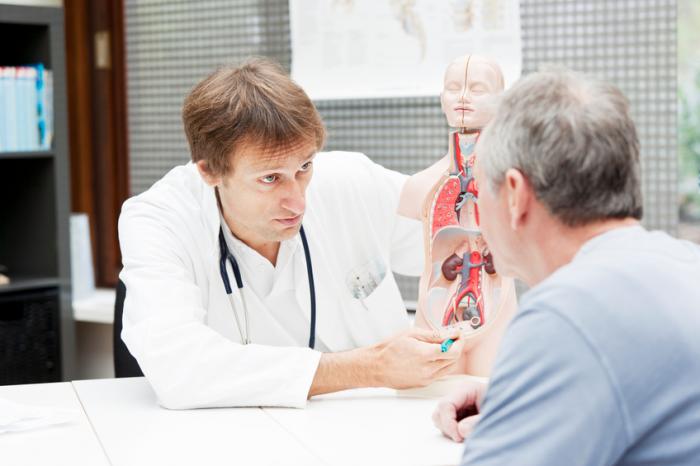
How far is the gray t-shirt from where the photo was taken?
1075 millimetres

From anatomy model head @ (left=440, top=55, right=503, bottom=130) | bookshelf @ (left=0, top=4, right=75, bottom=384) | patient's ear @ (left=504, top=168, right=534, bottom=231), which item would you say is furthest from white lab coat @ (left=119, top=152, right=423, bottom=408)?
bookshelf @ (left=0, top=4, right=75, bottom=384)

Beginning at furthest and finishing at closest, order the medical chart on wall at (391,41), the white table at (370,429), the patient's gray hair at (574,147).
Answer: the medical chart on wall at (391,41)
the white table at (370,429)
the patient's gray hair at (574,147)

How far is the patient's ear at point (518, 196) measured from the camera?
1.24 meters

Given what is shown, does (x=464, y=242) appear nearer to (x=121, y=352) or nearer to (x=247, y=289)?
(x=247, y=289)

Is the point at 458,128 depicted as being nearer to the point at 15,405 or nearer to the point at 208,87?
the point at 208,87

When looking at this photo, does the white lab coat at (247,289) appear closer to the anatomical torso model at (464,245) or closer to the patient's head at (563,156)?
the anatomical torso model at (464,245)

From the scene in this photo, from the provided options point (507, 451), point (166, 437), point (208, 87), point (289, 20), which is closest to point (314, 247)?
point (208, 87)

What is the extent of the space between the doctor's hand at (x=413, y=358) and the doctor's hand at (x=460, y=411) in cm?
17

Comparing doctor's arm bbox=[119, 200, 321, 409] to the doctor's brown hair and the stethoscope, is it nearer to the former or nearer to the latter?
the stethoscope

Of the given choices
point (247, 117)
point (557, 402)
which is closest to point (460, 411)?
point (557, 402)

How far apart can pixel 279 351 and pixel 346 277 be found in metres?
0.43

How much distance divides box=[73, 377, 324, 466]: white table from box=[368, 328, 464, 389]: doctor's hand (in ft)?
0.82

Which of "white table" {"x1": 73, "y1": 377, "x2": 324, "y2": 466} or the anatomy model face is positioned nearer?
"white table" {"x1": 73, "y1": 377, "x2": 324, "y2": 466}

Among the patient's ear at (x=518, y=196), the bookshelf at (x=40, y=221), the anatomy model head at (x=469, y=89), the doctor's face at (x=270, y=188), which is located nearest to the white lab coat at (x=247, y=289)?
the doctor's face at (x=270, y=188)
